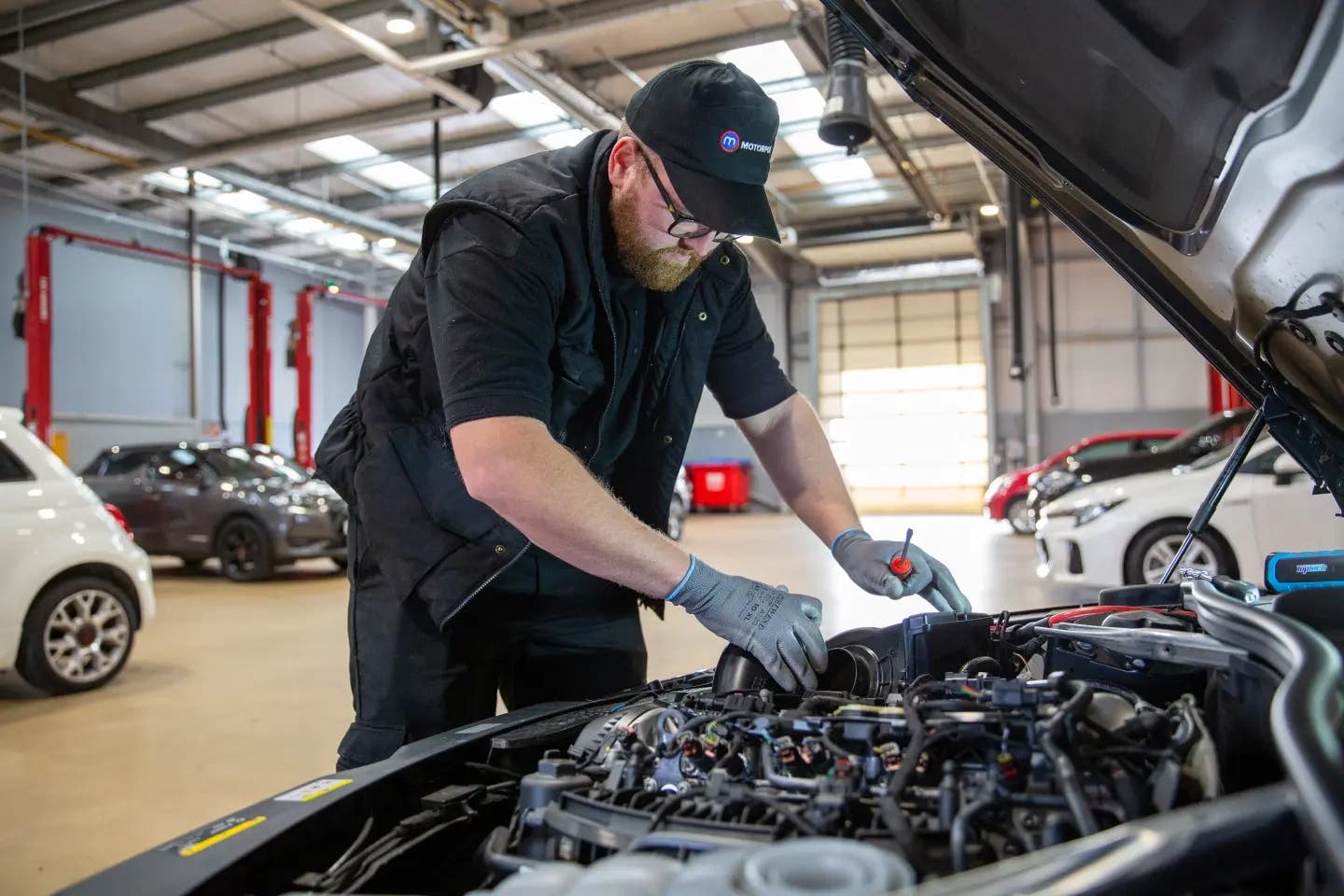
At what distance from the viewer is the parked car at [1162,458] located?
25.7ft

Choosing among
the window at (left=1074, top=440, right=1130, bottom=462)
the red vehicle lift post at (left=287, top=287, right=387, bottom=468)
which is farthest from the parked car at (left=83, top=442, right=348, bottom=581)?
the window at (left=1074, top=440, right=1130, bottom=462)

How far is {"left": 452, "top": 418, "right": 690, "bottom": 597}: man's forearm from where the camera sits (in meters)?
1.44

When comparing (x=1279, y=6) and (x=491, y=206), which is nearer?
(x=1279, y=6)

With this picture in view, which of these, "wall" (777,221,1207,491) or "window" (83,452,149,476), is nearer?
"window" (83,452,149,476)

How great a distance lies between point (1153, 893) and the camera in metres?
0.66

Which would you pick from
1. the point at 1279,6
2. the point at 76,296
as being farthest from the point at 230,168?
the point at 1279,6

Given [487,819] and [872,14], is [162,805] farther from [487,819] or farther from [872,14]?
[872,14]

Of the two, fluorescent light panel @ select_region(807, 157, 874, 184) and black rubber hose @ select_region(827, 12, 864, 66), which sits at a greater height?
fluorescent light panel @ select_region(807, 157, 874, 184)

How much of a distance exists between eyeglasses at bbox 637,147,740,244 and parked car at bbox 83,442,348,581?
630 centimetres

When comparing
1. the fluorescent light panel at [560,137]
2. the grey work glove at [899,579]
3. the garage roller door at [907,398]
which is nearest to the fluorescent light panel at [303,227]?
the fluorescent light panel at [560,137]

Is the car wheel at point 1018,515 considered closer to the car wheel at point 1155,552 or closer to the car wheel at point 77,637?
the car wheel at point 1155,552

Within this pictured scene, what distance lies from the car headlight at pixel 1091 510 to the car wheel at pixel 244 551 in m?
5.82

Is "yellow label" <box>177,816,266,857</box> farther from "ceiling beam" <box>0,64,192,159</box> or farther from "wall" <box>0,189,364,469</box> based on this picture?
"wall" <box>0,189,364,469</box>

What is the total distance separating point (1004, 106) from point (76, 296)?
14573 mm
